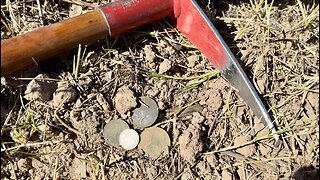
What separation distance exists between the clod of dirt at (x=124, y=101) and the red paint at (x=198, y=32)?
0.36m

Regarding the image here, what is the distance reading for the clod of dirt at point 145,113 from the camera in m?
2.06

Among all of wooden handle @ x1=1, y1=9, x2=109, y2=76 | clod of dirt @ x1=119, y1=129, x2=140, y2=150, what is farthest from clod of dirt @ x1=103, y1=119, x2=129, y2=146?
wooden handle @ x1=1, y1=9, x2=109, y2=76

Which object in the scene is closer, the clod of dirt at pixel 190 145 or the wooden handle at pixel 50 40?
the wooden handle at pixel 50 40

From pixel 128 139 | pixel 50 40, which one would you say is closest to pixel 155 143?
pixel 128 139

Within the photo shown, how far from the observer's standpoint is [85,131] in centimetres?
200

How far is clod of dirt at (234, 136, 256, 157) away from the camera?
2047 millimetres

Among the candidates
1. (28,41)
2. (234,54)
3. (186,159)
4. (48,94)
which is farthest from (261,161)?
(28,41)

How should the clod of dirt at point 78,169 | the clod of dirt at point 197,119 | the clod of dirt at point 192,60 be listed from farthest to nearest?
the clod of dirt at point 192,60
the clod of dirt at point 197,119
the clod of dirt at point 78,169

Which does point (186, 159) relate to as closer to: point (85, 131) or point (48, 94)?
point (85, 131)

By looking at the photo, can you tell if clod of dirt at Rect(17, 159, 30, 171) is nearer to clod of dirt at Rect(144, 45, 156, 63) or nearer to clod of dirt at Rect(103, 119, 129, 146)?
clod of dirt at Rect(103, 119, 129, 146)

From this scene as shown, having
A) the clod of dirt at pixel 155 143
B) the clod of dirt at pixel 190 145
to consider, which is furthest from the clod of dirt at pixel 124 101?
the clod of dirt at pixel 190 145

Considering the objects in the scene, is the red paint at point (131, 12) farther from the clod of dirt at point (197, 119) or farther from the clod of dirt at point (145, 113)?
the clod of dirt at point (197, 119)

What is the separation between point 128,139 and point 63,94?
31 cm

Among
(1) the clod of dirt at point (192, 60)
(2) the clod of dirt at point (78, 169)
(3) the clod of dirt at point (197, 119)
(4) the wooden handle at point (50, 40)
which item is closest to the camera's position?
(4) the wooden handle at point (50, 40)
